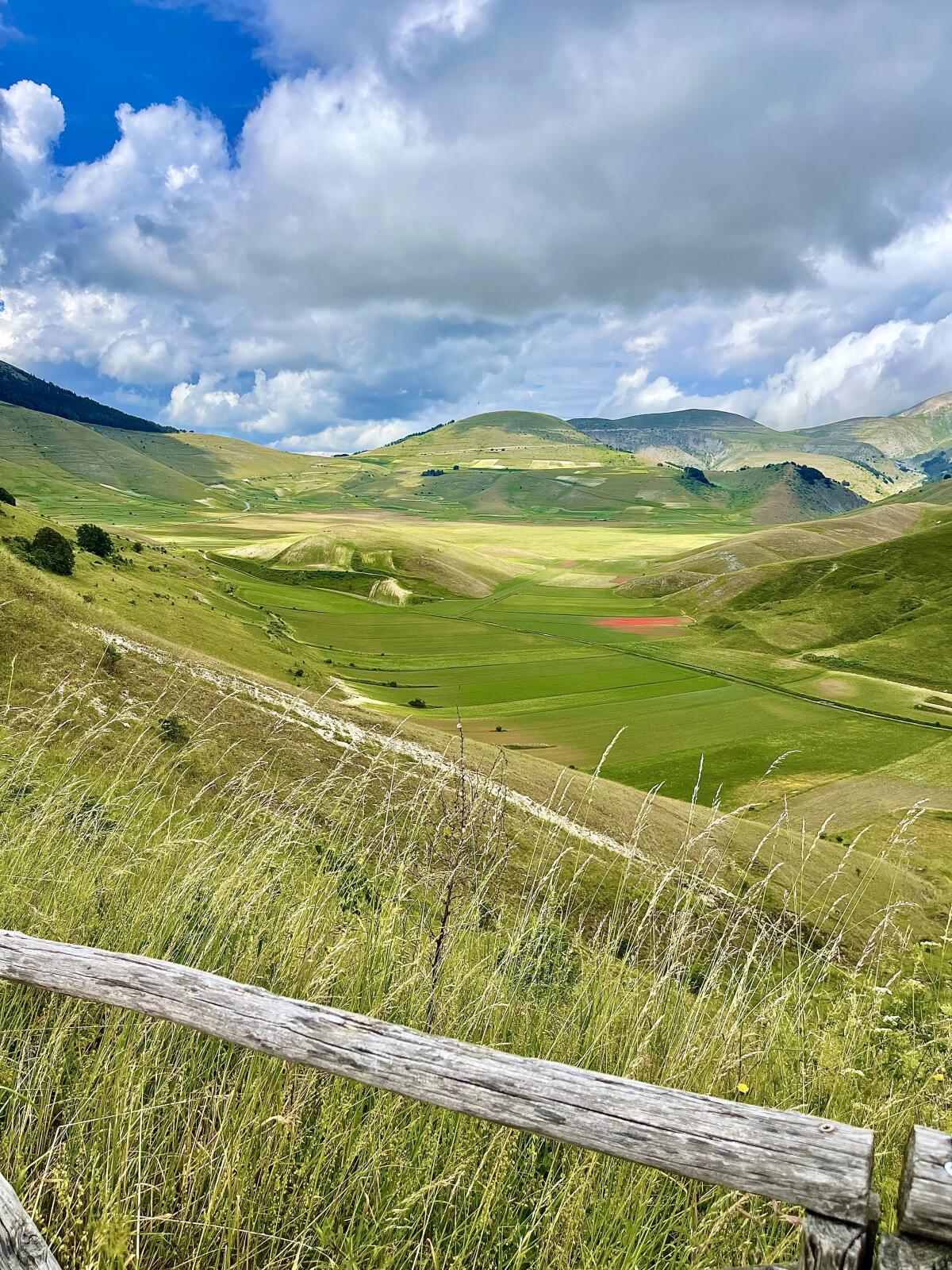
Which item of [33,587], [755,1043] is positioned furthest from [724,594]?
[755,1043]

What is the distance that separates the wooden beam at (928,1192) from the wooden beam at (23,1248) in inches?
120

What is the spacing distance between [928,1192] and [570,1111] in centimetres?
111

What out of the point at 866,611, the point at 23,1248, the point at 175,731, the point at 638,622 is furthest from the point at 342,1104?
the point at 866,611

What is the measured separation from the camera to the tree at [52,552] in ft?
133

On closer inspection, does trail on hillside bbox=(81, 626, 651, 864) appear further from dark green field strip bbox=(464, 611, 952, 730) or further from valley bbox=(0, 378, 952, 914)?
dark green field strip bbox=(464, 611, 952, 730)

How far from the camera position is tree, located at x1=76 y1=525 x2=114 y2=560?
5647cm

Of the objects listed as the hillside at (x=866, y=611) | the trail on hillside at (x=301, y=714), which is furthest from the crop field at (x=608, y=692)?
the hillside at (x=866, y=611)

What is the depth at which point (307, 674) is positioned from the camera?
54.2 meters

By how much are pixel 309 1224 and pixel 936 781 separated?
7831 centimetres

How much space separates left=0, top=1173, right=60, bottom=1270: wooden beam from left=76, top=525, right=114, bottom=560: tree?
60719 mm

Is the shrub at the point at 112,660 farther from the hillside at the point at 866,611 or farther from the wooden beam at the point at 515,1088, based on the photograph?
the hillside at the point at 866,611

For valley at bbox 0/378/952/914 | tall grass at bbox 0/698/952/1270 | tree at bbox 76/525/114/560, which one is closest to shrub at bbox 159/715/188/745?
valley at bbox 0/378/952/914

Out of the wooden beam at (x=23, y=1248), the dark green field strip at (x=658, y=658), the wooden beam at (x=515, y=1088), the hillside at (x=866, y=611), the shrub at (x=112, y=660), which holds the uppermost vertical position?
the hillside at (x=866, y=611)

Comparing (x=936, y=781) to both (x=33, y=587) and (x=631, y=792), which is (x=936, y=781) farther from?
(x=33, y=587)
